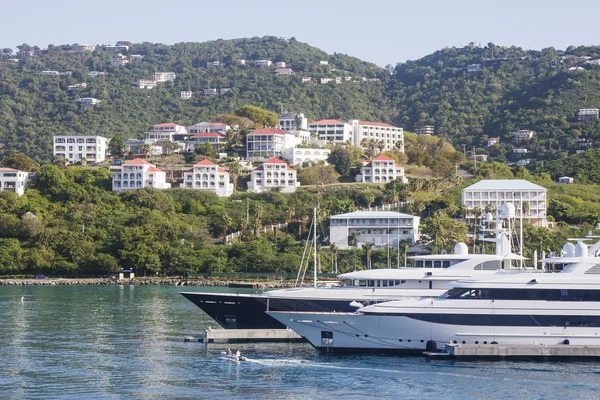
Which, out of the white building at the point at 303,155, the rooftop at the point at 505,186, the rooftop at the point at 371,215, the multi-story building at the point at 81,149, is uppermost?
the multi-story building at the point at 81,149

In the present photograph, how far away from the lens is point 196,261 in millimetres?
110250

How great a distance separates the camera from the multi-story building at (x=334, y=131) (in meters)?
162

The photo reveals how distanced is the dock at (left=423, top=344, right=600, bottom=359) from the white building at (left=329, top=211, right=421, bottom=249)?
65540 millimetres

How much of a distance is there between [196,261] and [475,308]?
6600 centimetres

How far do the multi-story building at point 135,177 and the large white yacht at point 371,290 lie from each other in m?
79.3

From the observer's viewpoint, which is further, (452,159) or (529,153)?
(529,153)

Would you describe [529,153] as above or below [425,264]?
above

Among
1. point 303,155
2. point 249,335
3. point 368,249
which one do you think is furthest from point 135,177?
point 249,335

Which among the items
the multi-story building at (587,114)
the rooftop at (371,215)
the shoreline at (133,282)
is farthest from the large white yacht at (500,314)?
the multi-story building at (587,114)

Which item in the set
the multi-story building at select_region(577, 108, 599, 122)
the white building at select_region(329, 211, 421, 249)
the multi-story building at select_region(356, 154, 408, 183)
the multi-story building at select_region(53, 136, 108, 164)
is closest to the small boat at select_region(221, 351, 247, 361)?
the white building at select_region(329, 211, 421, 249)

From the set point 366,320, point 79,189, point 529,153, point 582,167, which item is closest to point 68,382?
point 366,320

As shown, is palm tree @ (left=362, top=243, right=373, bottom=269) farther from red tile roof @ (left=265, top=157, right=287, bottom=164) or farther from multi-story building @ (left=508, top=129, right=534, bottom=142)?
multi-story building @ (left=508, top=129, right=534, bottom=142)

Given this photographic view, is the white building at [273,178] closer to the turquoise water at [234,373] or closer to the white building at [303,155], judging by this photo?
the white building at [303,155]

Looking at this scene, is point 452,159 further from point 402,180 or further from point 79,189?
point 79,189
